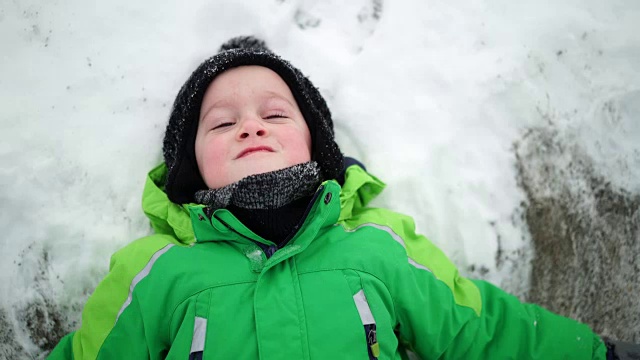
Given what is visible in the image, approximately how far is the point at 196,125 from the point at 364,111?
844 mm

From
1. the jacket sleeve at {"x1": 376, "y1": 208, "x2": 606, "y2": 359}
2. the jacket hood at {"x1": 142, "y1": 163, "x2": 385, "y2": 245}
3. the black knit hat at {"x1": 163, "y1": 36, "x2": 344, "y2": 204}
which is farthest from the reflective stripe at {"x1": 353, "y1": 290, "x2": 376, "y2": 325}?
the black knit hat at {"x1": 163, "y1": 36, "x2": 344, "y2": 204}

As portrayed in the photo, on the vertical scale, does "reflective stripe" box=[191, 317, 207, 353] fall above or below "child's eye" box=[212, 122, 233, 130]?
below

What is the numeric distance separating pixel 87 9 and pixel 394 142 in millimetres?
1716

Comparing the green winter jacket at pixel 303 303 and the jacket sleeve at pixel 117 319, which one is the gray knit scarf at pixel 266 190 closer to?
the green winter jacket at pixel 303 303

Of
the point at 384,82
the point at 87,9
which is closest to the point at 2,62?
the point at 87,9

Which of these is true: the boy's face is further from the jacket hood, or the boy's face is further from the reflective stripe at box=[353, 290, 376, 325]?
the reflective stripe at box=[353, 290, 376, 325]

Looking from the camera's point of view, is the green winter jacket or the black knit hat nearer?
the green winter jacket

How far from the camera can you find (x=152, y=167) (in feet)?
6.80

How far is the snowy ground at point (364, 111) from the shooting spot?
6.26 ft

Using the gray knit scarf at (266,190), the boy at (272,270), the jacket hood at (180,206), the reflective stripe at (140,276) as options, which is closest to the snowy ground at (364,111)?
the jacket hood at (180,206)

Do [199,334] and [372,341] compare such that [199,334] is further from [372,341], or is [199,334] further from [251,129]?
[251,129]

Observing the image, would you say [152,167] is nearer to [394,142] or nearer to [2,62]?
[2,62]

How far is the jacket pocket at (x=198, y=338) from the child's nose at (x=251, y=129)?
2.25 ft

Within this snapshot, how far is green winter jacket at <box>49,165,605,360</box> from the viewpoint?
57.9 inches
